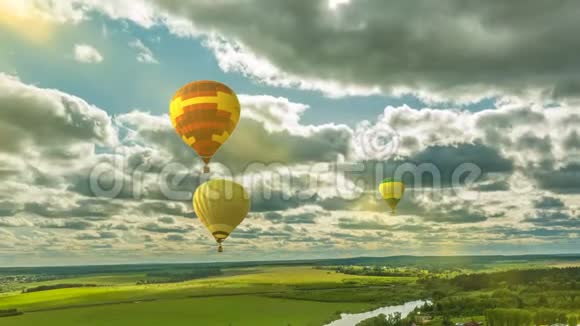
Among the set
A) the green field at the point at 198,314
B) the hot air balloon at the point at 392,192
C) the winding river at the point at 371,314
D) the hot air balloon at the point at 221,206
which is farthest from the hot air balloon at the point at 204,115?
the green field at the point at 198,314

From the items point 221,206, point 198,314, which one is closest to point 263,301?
point 198,314

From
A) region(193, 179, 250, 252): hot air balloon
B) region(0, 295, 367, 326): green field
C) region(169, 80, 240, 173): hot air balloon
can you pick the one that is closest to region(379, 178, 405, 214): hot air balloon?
region(193, 179, 250, 252): hot air balloon

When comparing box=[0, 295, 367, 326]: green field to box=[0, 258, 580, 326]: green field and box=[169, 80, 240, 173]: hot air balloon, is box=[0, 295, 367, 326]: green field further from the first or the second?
box=[169, 80, 240, 173]: hot air balloon

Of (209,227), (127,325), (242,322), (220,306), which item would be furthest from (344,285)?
(209,227)

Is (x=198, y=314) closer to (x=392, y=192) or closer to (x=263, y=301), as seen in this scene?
(x=263, y=301)

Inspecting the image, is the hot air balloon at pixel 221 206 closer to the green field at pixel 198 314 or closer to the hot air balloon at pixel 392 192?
the hot air balloon at pixel 392 192

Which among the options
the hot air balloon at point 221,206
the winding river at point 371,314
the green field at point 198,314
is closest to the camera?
the hot air balloon at point 221,206

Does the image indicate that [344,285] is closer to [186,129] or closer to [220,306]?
[220,306]
